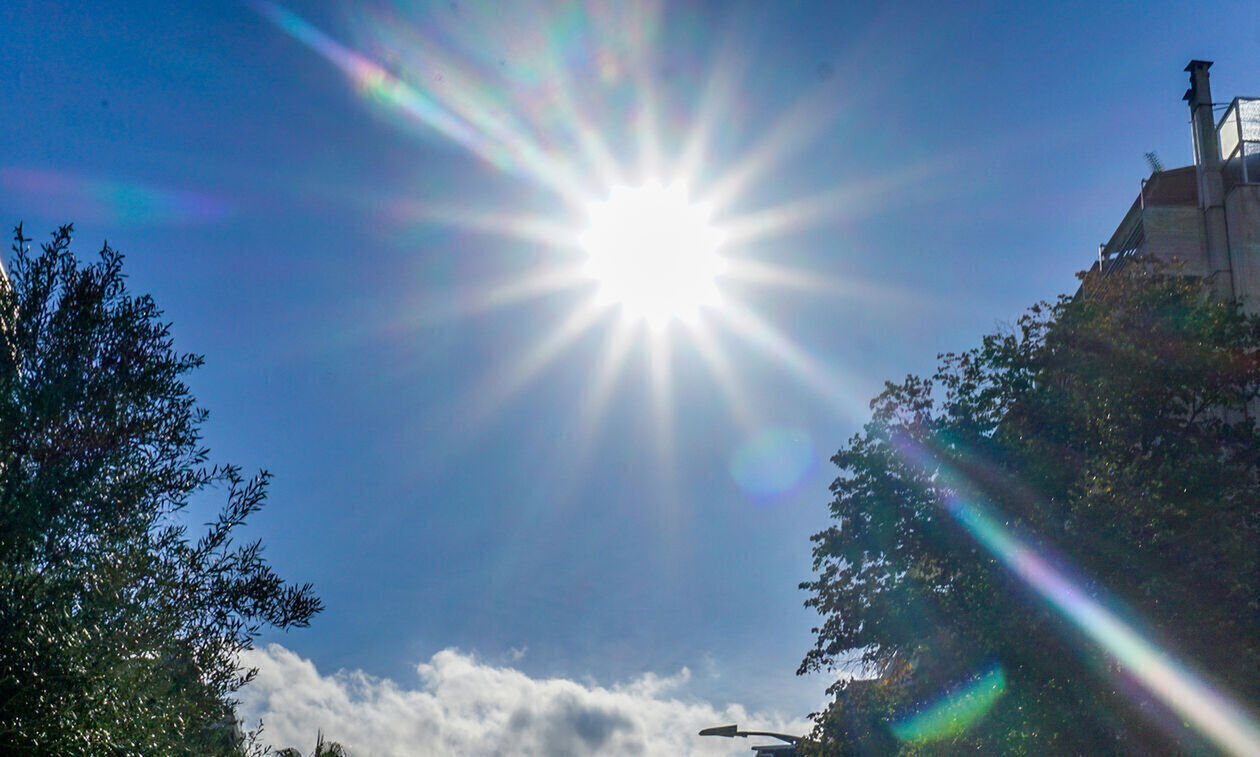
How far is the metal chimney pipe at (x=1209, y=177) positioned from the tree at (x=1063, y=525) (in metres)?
16.2

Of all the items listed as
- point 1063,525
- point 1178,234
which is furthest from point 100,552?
point 1178,234

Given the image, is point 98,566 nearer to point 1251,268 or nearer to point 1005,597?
point 1005,597

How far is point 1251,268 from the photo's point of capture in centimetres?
3384

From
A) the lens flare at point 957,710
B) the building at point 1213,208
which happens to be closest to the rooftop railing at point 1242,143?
the building at point 1213,208

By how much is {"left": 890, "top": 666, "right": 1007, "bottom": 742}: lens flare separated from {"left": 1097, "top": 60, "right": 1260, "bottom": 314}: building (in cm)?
1972

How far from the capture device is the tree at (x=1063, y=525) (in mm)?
16156

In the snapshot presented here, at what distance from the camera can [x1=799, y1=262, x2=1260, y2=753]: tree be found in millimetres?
16156

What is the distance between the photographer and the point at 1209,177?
3578 centimetres

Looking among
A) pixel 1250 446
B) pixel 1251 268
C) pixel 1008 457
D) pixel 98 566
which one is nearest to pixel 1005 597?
pixel 1008 457

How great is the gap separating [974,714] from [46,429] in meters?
15.6

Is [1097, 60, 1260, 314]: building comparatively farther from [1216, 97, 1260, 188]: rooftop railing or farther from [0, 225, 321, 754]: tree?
[0, 225, 321, 754]: tree

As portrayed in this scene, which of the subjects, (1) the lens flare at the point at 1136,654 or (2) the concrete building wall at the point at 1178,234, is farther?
(2) the concrete building wall at the point at 1178,234

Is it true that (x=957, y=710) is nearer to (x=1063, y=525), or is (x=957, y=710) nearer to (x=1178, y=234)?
(x=1063, y=525)

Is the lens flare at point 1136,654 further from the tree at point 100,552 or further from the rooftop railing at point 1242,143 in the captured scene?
the rooftop railing at point 1242,143
